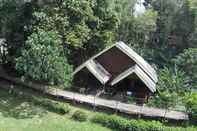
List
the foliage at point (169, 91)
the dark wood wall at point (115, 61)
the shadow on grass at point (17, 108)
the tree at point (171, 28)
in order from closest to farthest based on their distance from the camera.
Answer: the shadow on grass at point (17, 108)
the foliage at point (169, 91)
the dark wood wall at point (115, 61)
the tree at point (171, 28)

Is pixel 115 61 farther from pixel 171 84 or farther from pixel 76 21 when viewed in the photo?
pixel 171 84

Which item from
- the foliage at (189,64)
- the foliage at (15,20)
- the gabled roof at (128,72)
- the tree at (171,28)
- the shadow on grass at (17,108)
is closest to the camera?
the shadow on grass at (17,108)

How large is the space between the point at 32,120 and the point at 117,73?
10.2 metres

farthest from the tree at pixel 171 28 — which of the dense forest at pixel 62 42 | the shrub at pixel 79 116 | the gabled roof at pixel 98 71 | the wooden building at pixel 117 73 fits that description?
the shrub at pixel 79 116

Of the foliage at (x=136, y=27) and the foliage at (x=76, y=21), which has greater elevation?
the foliage at (x=136, y=27)

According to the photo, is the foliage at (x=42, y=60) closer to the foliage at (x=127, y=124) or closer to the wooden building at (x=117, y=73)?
the wooden building at (x=117, y=73)

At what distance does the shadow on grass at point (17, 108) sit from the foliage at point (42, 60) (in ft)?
8.16

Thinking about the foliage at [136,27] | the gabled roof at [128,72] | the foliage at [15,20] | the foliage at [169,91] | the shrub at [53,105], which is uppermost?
the foliage at [136,27]

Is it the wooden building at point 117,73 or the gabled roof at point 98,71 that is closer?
the wooden building at point 117,73

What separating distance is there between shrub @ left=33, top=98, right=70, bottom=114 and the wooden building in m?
3.98

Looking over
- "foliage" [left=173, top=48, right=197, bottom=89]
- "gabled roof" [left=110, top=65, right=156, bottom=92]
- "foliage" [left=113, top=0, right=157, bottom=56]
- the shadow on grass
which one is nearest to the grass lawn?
the shadow on grass

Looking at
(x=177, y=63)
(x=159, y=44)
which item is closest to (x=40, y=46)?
(x=177, y=63)

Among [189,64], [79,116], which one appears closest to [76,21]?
[79,116]

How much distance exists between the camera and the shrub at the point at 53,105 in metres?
31.3
